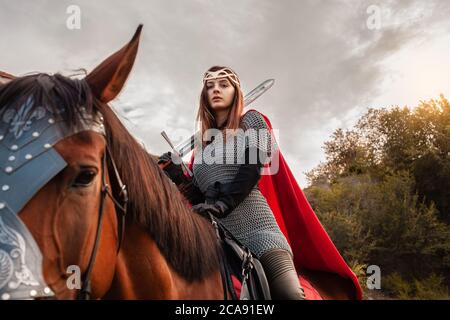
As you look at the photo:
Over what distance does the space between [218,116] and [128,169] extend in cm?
154

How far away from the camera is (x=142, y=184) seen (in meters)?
1.80

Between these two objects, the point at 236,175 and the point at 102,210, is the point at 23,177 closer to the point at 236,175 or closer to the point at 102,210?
the point at 102,210

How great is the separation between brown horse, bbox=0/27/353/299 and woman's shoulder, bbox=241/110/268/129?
94 cm

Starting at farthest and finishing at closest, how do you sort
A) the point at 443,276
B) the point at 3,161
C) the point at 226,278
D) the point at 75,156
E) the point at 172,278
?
the point at 443,276
the point at 226,278
the point at 172,278
the point at 75,156
the point at 3,161

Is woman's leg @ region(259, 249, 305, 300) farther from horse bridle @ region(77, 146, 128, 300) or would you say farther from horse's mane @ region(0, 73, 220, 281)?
horse bridle @ region(77, 146, 128, 300)

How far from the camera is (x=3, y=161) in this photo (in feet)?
4.21

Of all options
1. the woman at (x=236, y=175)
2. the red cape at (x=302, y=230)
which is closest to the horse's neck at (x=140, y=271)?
the woman at (x=236, y=175)

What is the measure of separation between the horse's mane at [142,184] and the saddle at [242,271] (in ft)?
0.32

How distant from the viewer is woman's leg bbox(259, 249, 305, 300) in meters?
2.34

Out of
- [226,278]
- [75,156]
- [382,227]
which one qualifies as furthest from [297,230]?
[382,227]

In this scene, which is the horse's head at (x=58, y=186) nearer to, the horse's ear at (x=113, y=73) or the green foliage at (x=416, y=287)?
the horse's ear at (x=113, y=73)

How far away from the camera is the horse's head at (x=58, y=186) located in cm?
122

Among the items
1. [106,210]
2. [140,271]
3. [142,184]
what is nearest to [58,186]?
[106,210]
